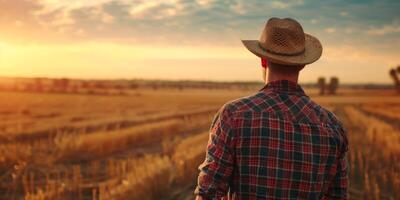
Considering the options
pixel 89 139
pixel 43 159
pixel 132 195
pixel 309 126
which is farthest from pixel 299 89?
pixel 89 139

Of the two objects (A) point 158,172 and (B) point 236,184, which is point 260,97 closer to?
(B) point 236,184

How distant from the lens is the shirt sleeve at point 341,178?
2.96m

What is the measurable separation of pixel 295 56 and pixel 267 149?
Answer: 488mm

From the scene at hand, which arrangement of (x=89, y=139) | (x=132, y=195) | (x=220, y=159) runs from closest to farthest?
(x=220, y=159) < (x=132, y=195) < (x=89, y=139)

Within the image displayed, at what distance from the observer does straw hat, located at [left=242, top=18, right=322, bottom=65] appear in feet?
9.40

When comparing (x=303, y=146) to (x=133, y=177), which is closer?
(x=303, y=146)

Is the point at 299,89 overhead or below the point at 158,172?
overhead

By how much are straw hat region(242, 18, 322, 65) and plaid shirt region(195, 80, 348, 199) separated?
13 cm

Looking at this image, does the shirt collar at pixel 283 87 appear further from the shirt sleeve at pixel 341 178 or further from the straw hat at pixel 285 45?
the shirt sleeve at pixel 341 178

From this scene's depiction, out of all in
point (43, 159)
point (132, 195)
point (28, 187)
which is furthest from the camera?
point (43, 159)

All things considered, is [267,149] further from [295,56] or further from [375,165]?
[375,165]

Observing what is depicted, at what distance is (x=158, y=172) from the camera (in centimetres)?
945

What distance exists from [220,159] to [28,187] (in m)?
7.96

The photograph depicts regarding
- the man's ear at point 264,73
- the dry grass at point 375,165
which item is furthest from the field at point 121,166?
the man's ear at point 264,73
